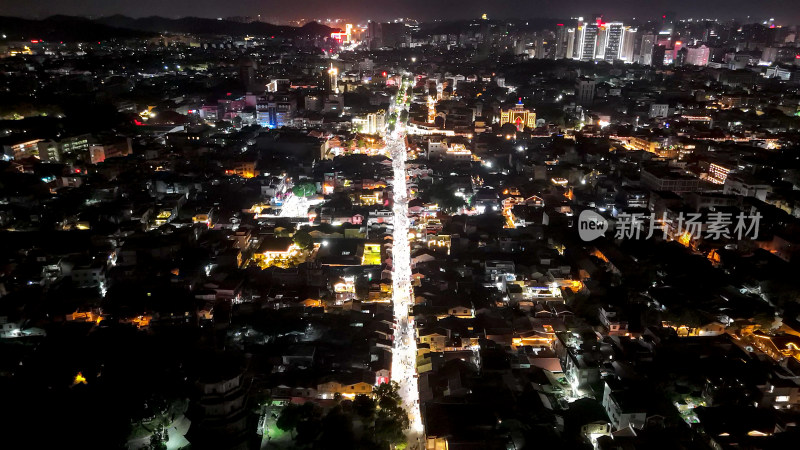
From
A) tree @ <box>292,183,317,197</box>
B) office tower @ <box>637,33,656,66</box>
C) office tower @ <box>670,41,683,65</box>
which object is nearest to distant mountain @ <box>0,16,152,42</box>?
tree @ <box>292,183,317,197</box>

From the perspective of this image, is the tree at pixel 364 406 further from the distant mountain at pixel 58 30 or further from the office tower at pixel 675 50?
the office tower at pixel 675 50

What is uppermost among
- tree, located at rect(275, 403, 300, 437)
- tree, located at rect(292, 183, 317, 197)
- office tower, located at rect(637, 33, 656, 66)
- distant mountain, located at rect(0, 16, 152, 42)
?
office tower, located at rect(637, 33, 656, 66)

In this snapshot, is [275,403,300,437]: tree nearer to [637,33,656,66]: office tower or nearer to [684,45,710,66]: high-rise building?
[637,33,656,66]: office tower

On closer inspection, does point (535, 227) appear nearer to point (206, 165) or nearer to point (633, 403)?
point (633, 403)

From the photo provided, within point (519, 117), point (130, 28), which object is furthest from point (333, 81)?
point (130, 28)

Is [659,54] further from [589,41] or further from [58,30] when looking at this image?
[58,30]

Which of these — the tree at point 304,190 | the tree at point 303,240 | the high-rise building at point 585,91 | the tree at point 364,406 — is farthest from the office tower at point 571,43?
the tree at point 364,406

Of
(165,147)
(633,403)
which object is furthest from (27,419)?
(165,147)
